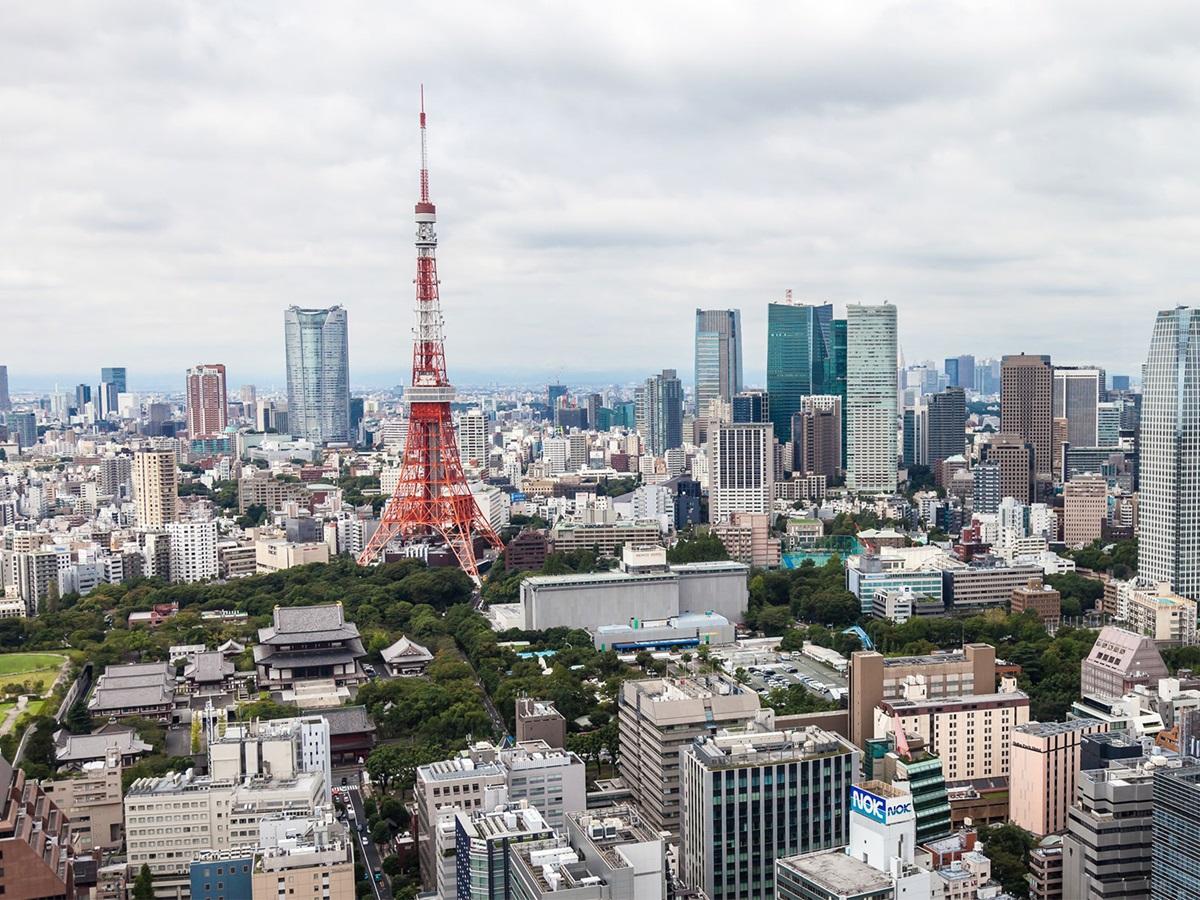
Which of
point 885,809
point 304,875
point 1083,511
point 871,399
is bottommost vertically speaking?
point 304,875

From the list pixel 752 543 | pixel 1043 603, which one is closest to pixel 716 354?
pixel 752 543

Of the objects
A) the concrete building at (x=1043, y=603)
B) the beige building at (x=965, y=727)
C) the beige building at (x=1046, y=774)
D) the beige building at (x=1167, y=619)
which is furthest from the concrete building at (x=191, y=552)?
the beige building at (x=1046, y=774)

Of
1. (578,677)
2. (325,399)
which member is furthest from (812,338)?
(578,677)

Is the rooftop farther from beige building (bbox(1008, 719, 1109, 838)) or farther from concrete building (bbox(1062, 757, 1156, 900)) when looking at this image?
beige building (bbox(1008, 719, 1109, 838))

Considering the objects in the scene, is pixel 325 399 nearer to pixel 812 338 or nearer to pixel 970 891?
pixel 812 338

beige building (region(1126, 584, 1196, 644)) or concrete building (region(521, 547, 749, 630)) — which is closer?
beige building (region(1126, 584, 1196, 644))

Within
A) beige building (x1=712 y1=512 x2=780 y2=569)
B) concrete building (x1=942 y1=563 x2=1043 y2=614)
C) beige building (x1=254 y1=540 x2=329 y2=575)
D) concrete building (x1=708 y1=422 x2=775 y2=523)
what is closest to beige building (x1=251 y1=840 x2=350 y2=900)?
concrete building (x1=942 y1=563 x2=1043 y2=614)

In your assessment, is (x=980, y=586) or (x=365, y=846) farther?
(x=980, y=586)

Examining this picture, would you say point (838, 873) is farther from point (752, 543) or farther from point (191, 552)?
point (191, 552)
